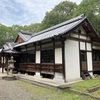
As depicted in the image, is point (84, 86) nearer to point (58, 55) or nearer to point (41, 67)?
point (58, 55)

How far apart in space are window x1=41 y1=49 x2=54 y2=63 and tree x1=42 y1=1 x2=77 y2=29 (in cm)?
1986

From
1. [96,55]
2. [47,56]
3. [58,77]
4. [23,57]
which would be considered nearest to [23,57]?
[23,57]

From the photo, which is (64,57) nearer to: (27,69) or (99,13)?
(27,69)

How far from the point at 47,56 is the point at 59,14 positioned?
78.0 ft

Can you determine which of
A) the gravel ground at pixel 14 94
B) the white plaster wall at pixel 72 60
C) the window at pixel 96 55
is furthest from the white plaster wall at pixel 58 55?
the window at pixel 96 55

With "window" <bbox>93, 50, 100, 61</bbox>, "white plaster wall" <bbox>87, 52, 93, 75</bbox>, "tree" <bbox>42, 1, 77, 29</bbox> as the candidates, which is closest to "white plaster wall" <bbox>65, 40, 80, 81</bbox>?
"white plaster wall" <bbox>87, 52, 93, 75</bbox>

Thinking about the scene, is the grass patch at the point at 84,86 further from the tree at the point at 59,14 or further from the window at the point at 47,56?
the tree at the point at 59,14

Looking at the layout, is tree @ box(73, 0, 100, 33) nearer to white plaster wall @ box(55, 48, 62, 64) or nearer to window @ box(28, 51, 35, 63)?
window @ box(28, 51, 35, 63)

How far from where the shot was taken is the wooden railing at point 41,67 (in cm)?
1005

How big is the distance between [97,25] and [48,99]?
15.8 metres

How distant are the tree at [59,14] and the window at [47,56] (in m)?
19.9

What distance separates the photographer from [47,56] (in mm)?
11422

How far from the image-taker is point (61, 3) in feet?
117

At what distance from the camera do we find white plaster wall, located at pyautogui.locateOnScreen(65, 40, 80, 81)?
32.1 feet
